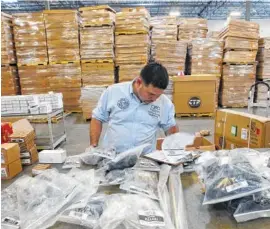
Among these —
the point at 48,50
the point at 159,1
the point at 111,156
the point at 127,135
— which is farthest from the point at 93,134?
the point at 159,1

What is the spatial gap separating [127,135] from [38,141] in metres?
2.23

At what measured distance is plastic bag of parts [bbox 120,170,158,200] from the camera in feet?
3.08

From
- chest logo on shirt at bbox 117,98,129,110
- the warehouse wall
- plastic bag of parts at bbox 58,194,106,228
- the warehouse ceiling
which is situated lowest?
plastic bag of parts at bbox 58,194,106,228

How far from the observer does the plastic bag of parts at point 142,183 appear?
3.08ft

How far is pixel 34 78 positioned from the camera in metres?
5.68

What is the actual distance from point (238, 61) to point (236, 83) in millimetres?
531

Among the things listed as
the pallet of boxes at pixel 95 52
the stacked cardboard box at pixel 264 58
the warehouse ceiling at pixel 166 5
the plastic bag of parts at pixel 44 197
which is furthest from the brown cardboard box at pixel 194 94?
the warehouse ceiling at pixel 166 5

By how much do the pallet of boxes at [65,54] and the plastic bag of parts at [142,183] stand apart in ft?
15.9

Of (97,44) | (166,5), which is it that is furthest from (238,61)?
(166,5)

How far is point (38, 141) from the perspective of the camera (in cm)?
357

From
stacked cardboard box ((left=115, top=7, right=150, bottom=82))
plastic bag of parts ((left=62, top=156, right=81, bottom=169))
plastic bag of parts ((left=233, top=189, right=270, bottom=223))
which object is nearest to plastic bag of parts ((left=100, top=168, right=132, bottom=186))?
plastic bag of parts ((left=62, top=156, right=81, bottom=169))

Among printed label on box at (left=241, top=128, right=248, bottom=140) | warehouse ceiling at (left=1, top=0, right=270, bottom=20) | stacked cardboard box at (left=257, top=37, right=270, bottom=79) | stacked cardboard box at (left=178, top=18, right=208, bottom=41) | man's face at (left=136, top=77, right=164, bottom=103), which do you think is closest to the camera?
man's face at (left=136, top=77, right=164, bottom=103)

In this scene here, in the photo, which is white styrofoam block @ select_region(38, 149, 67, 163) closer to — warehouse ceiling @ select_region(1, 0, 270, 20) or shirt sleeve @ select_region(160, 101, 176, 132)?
shirt sleeve @ select_region(160, 101, 176, 132)

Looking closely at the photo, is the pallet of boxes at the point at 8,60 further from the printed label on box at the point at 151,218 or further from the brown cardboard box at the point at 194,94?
the printed label on box at the point at 151,218
